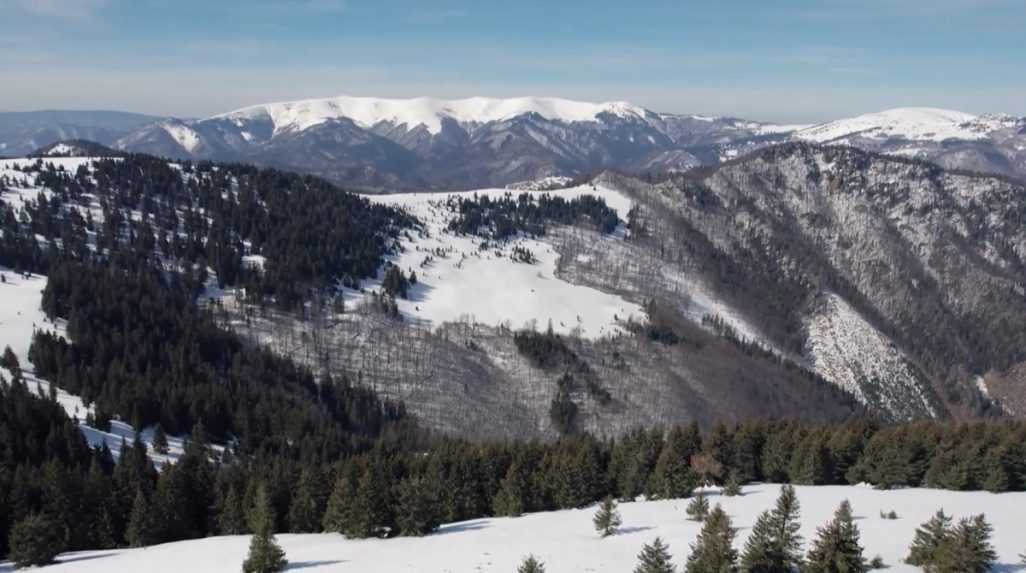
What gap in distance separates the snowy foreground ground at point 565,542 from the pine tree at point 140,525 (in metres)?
4.99

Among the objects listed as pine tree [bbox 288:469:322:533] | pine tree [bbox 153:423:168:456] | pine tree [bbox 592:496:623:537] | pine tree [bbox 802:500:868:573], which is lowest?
pine tree [bbox 153:423:168:456]

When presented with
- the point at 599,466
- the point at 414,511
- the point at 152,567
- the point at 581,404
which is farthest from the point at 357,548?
the point at 581,404

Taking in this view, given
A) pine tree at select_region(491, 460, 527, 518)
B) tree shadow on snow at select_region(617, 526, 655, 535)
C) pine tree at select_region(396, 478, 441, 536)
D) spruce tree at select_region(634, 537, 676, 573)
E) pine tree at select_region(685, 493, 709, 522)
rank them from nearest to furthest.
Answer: spruce tree at select_region(634, 537, 676, 573)
tree shadow on snow at select_region(617, 526, 655, 535)
pine tree at select_region(685, 493, 709, 522)
pine tree at select_region(396, 478, 441, 536)
pine tree at select_region(491, 460, 527, 518)

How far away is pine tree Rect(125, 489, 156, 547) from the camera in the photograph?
56.9 meters

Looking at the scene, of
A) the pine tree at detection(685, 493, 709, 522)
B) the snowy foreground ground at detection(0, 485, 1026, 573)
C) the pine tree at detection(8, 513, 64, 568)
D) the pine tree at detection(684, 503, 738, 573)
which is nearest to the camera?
the pine tree at detection(684, 503, 738, 573)

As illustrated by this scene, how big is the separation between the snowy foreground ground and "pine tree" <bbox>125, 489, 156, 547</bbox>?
4986 millimetres

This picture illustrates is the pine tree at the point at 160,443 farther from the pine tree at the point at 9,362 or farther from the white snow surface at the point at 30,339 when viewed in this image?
the pine tree at the point at 9,362

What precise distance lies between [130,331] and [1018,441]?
157515 mm

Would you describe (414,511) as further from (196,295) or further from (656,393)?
(196,295)

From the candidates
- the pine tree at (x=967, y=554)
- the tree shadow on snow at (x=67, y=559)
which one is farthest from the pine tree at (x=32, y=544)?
the pine tree at (x=967, y=554)

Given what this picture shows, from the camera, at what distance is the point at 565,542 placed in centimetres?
4106

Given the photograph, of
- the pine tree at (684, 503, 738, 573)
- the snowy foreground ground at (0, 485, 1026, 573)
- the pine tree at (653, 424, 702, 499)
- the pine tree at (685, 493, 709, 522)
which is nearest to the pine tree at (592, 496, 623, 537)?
the snowy foreground ground at (0, 485, 1026, 573)

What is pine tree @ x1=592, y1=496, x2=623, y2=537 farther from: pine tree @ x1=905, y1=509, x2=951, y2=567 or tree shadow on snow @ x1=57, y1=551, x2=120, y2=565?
tree shadow on snow @ x1=57, y1=551, x2=120, y2=565

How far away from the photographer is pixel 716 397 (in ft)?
591
